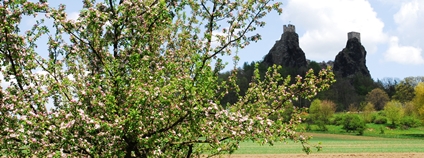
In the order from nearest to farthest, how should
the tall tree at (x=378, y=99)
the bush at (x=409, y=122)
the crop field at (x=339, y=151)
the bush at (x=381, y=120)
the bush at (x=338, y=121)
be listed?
the crop field at (x=339, y=151)
the bush at (x=409, y=122)
the bush at (x=338, y=121)
the bush at (x=381, y=120)
the tall tree at (x=378, y=99)

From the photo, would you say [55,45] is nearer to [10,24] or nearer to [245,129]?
[10,24]

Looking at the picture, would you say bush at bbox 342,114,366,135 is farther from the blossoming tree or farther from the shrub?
the blossoming tree

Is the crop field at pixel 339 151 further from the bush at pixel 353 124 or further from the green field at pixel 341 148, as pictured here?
the bush at pixel 353 124

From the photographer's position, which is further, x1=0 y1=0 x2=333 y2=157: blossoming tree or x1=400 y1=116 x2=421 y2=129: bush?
x1=400 y1=116 x2=421 y2=129: bush

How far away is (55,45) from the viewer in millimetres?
11102

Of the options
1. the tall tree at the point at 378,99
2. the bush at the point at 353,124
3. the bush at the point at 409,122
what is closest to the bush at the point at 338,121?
the bush at the point at 353,124

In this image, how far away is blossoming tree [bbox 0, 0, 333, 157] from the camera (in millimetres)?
9227

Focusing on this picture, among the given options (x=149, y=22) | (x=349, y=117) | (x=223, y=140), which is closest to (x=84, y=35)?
(x=149, y=22)

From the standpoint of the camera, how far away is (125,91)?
9602mm

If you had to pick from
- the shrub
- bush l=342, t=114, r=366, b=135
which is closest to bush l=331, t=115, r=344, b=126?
the shrub

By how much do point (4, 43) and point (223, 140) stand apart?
561 centimetres

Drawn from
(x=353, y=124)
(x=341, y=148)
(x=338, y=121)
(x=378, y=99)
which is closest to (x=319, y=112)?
(x=338, y=121)

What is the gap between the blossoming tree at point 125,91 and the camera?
9.23 meters

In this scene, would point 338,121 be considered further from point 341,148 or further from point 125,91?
point 125,91
